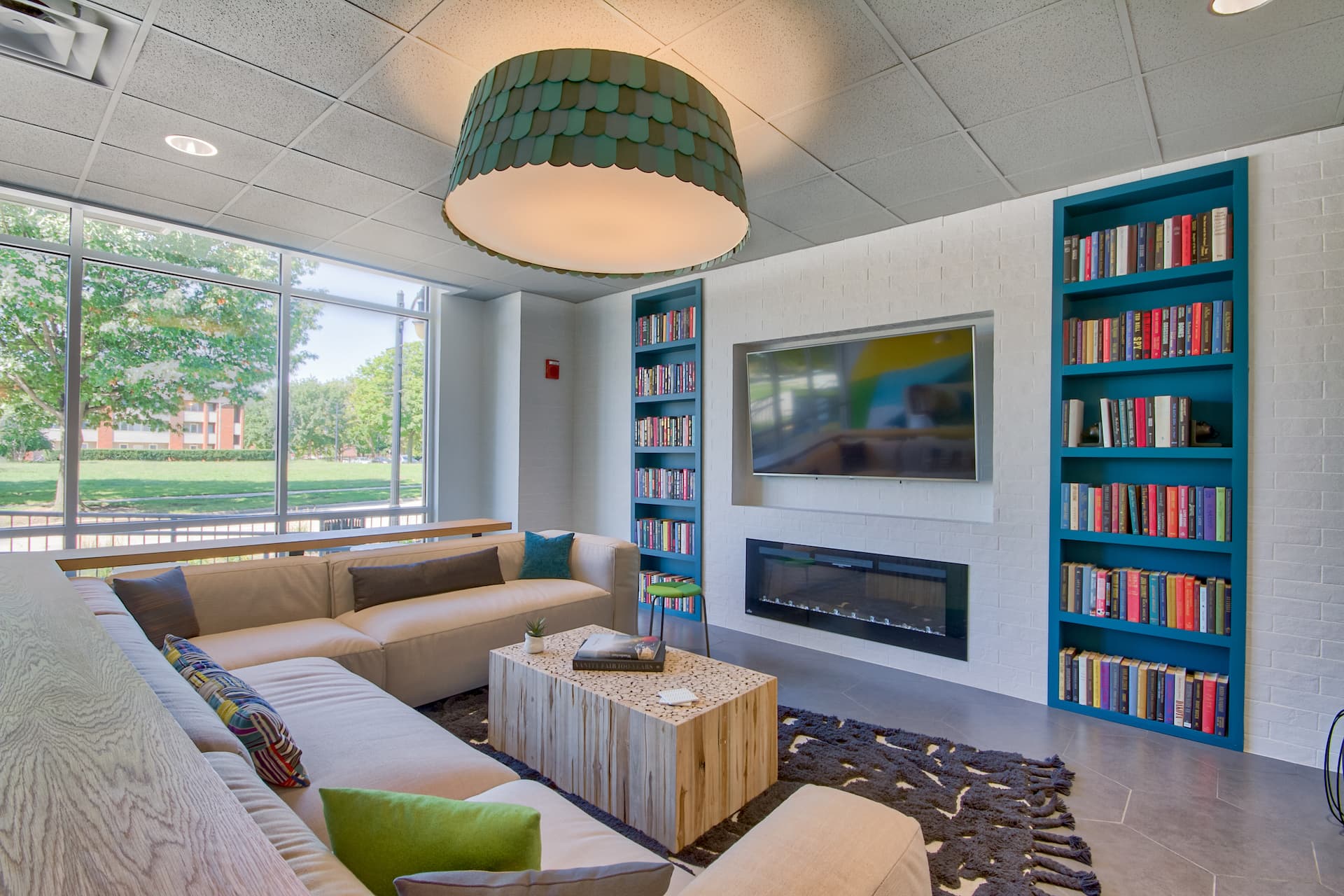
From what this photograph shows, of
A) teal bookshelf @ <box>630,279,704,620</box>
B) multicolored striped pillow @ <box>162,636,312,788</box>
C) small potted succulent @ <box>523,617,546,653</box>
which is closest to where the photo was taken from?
multicolored striped pillow @ <box>162,636,312,788</box>

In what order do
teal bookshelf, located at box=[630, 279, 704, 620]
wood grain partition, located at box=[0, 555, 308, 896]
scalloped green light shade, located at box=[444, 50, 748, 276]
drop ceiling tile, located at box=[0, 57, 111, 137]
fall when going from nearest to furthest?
wood grain partition, located at box=[0, 555, 308, 896], scalloped green light shade, located at box=[444, 50, 748, 276], drop ceiling tile, located at box=[0, 57, 111, 137], teal bookshelf, located at box=[630, 279, 704, 620]

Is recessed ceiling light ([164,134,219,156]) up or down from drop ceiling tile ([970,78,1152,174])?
up

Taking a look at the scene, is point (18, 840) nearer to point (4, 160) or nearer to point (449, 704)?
point (449, 704)

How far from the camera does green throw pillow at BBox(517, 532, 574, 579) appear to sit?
4078 millimetres

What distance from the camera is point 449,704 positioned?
308 centimetres

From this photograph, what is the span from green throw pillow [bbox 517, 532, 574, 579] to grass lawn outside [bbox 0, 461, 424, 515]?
73.5 inches

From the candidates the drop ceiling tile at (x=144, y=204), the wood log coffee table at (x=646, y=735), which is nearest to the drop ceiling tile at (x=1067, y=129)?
the wood log coffee table at (x=646, y=735)

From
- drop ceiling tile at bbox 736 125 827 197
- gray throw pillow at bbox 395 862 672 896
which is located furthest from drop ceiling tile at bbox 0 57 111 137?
gray throw pillow at bbox 395 862 672 896

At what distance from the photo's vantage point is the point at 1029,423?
10.9 feet

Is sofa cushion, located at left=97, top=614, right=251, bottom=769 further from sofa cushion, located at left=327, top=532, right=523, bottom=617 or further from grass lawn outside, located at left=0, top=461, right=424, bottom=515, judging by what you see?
grass lawn outside, located at left=0, top=461, right=424, bottom=515

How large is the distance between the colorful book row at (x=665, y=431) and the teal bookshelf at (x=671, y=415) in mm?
25

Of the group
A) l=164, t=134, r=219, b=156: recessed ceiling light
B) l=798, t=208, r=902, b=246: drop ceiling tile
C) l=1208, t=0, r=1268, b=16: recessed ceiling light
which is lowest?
l=1208, t=0, r=1268, b=16: recessed ceiling light

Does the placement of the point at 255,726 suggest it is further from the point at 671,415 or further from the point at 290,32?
the point at 671,415

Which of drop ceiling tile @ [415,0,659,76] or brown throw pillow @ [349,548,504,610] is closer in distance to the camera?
drop ceiling tile @ [415,0,659,76]
